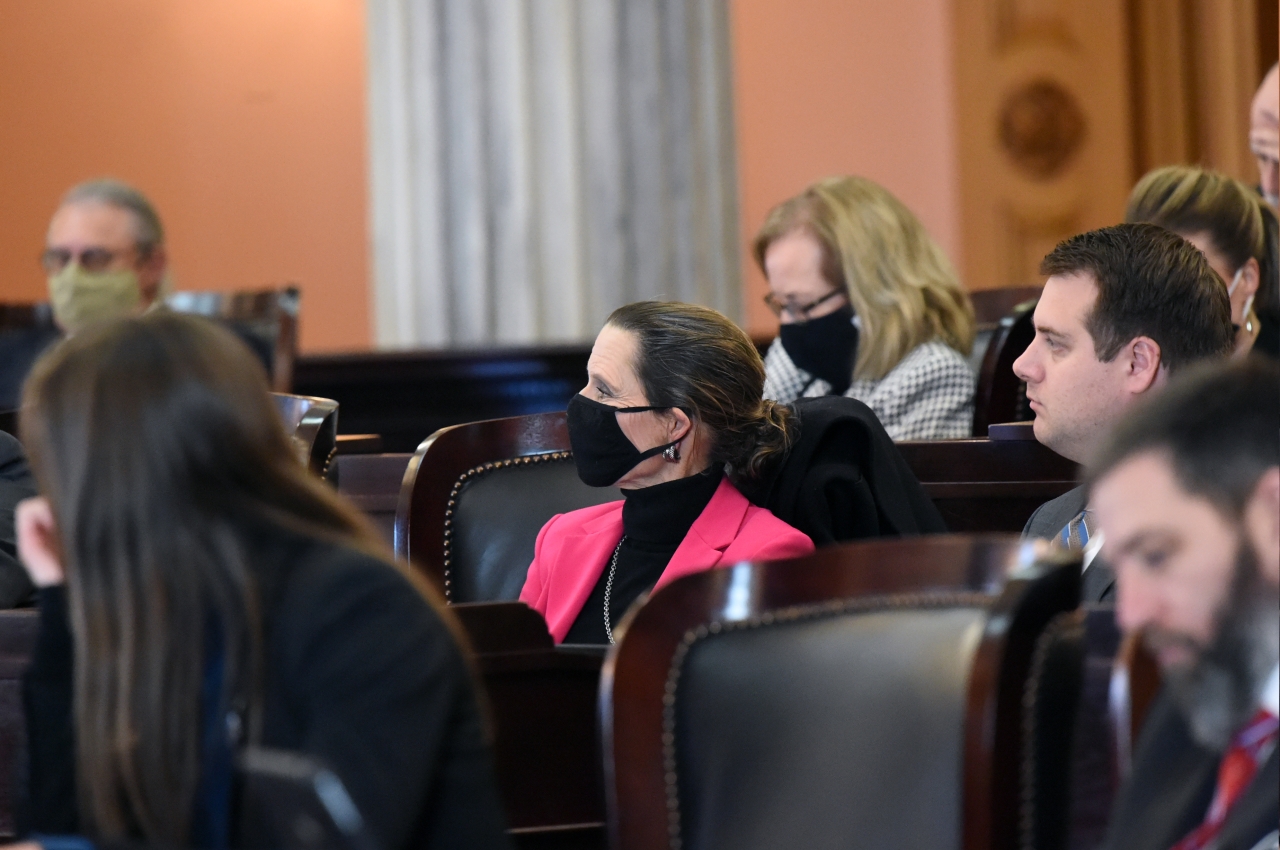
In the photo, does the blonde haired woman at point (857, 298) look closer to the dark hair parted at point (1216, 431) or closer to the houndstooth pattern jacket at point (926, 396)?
the houndstooth pattern jacket at point (926, 396)

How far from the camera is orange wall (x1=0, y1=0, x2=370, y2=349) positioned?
6582 millimetres

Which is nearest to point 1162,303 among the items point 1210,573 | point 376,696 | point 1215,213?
point 1215,213

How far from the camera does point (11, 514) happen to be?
263 centimetres

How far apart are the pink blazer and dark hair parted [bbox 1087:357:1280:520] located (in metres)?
1.22

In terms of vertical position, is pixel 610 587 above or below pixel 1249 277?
below

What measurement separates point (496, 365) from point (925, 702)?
10.6 feet

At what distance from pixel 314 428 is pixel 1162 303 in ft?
4.59

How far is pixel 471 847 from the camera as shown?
146 centimetres

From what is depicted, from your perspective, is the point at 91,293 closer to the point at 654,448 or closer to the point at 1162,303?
the point at 654,448

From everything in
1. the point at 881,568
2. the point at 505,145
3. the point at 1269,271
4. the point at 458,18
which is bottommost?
the point at 881,568

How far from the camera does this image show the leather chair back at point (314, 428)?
9.02 feet

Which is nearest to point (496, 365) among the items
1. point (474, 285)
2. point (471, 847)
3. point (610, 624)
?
point (474, 285)

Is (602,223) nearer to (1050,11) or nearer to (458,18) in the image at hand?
(458,18)

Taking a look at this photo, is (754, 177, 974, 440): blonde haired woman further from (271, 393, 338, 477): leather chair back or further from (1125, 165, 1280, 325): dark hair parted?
(271, 393, 338, 477): leather chair back
